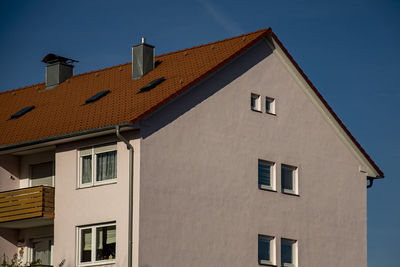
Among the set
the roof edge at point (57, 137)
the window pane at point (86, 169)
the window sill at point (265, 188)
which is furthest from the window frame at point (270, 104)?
the roof edge at point (57, 137)

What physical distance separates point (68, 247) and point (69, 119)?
448cm

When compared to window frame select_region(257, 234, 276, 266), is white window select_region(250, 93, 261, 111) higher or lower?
higher

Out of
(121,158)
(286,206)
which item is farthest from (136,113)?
(286,206)

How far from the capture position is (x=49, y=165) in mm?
34719

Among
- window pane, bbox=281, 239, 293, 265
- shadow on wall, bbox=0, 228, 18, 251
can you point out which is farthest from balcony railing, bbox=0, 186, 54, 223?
window pane, bbox=281, 239, 293, 265

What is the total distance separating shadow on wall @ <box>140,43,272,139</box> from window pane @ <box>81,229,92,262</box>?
12.4ft

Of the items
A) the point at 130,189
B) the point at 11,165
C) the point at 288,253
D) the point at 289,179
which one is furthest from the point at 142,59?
the point at 288,253

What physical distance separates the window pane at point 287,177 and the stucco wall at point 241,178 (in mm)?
391

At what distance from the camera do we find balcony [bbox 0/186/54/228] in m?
31.9

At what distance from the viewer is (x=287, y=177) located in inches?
1420

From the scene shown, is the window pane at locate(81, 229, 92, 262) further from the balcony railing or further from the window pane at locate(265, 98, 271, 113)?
the window pane at locate(265, 98, 271, 113)

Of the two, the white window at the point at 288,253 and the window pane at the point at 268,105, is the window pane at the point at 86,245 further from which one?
the window pane at the point at 268,105

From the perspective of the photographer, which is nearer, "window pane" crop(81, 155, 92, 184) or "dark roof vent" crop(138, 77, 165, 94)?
"window pane" crop(81, 155, 92, 184)

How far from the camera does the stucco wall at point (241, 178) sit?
30.9 meters
